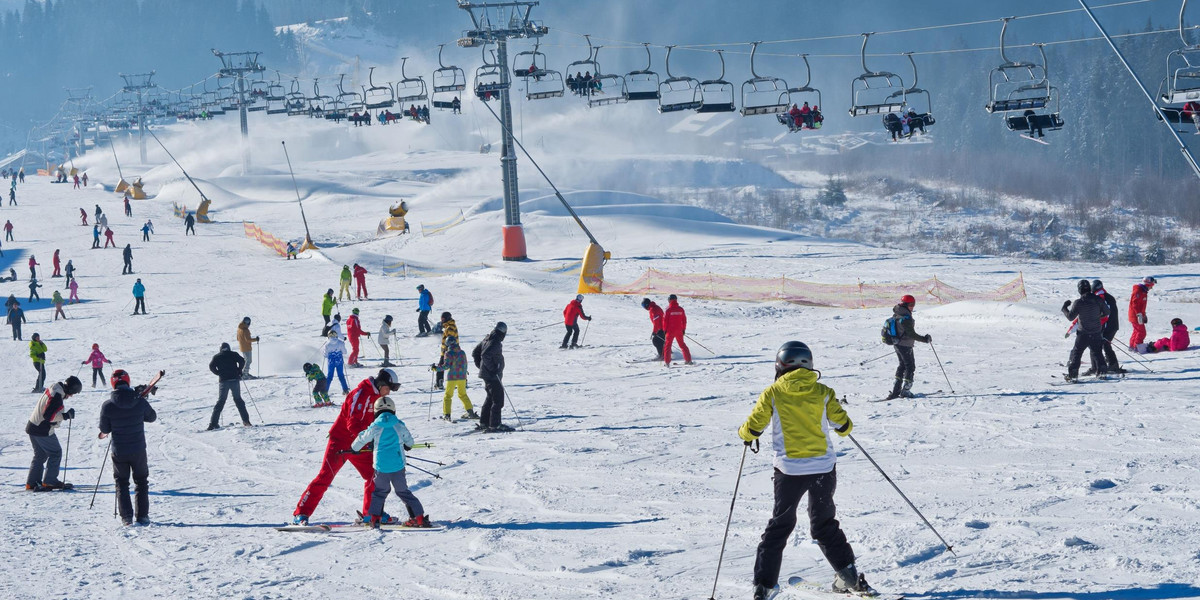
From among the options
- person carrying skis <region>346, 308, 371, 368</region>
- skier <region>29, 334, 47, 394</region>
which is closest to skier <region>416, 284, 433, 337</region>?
person carrying skis <region>346, 308, 371, 368</region>

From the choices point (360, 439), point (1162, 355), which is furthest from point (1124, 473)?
point (1162, 355)

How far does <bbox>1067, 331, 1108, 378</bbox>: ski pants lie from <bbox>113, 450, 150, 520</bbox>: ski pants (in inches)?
421

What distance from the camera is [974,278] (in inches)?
1221

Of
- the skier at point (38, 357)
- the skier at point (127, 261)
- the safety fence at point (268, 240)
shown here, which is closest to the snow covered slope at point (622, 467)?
the skier at point (38, 357)

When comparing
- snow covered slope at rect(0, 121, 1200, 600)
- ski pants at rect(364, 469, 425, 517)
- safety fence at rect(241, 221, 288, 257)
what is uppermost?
safety fence at rect(241, 221, 288, 257)

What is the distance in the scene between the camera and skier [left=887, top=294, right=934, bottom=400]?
13078 mm

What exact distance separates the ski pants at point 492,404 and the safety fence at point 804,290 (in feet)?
45.8

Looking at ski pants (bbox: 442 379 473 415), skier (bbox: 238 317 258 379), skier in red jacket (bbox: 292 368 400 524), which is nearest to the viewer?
skier in red jacket (bbox: 292 368 400 524)

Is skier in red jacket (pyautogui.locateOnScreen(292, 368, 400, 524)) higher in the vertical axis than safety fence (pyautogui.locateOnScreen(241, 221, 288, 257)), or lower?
lower

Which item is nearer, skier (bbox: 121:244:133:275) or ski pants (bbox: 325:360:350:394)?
ski pants (bbox: 325:360:350:394)

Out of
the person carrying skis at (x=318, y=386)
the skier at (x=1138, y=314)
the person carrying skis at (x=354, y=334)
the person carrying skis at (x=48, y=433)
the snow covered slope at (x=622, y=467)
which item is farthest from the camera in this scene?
the person carrying skis at (x=354, y=334)

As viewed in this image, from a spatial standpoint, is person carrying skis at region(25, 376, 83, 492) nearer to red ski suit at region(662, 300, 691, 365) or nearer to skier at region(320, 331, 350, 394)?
skier at region(320, 331, 350, 394)

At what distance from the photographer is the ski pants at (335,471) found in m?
8.66

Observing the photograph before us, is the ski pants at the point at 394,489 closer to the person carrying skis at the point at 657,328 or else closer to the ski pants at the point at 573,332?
the person carrying skis at the point at 657,328
